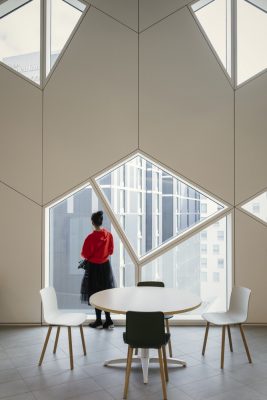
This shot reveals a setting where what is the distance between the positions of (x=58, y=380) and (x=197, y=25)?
534 centimetres

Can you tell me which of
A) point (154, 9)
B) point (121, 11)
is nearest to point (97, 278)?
point (121, 11)

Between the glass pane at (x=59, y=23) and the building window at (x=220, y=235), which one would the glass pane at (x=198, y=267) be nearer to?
the building window at (x=220, y=235)

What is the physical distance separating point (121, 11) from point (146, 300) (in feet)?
14.8

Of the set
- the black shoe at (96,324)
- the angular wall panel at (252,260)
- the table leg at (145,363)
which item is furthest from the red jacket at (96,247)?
the angular wall panel at (252,260)

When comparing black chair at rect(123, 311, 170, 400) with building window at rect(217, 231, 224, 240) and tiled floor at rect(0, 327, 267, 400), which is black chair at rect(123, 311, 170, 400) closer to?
tiled floor at rect(0, 327, 267, 400)

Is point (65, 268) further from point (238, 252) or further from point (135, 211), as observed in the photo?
point (238, 252)

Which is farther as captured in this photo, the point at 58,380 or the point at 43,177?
the point at 43,177

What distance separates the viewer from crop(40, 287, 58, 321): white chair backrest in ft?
14.6

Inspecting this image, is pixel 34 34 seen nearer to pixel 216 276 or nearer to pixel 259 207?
pixel 259 207

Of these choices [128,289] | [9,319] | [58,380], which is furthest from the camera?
[9,319]

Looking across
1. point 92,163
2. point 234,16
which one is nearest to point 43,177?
point 92,163

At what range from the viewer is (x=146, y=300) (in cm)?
409

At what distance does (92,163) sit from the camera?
610 cm

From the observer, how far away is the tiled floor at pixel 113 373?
3624 mm
